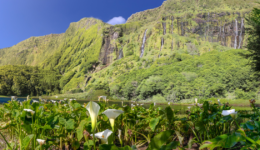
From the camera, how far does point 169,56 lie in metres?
74.4

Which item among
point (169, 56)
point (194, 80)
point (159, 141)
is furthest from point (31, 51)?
point (159, 141)

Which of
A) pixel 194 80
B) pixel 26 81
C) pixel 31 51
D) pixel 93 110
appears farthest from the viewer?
pixel 31 51

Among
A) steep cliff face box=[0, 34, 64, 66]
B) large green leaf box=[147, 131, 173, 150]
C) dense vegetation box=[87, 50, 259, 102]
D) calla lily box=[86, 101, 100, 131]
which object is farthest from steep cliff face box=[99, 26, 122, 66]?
large green leaf box=[147, 131, 173, 150]

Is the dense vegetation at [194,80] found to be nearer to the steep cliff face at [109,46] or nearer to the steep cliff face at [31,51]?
the steep cliff face at [109,46]

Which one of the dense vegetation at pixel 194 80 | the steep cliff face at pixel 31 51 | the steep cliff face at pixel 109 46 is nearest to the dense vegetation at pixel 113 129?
the dense vegetation at pixel 194 80

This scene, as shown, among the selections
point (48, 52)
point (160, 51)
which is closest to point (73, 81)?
point (160, 51)

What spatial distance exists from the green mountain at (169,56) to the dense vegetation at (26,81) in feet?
31.6

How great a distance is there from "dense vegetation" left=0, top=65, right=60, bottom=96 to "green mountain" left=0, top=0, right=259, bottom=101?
962 centimetres

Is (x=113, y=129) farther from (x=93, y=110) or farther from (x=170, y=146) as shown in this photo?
(x=170, y=146)

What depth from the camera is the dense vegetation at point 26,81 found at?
90000mm

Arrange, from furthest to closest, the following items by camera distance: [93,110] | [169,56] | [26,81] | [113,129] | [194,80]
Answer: [26,81] < [169,56] < [194,80] < [113,129] < [93,110]

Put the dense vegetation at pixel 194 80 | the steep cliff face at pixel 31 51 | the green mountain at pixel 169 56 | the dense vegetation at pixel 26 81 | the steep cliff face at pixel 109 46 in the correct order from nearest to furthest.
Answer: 1. the dense vegetation at pixel 194 80
2. the green mountain at pixel 169 56
3. the dense vegetation at pixel 26 81
4. the steep cliff face at pixel 109 46
5. the steep cliff face at pixel 31 51

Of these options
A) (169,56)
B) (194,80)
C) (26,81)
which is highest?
(169,56)

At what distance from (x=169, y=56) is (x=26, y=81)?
328 ft
